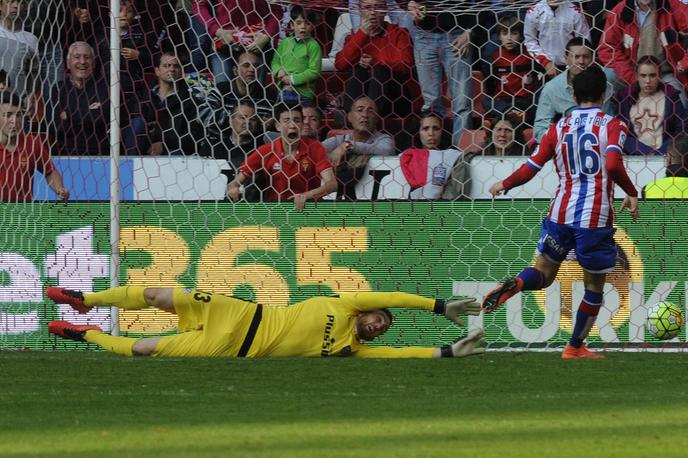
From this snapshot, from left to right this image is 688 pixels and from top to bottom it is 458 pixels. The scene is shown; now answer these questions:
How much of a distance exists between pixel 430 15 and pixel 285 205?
8.30ft

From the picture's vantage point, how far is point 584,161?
9.26 meters

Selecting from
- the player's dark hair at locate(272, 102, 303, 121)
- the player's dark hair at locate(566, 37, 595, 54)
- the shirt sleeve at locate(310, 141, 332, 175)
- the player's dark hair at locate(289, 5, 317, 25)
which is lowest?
the shirt sleeve at locate(310, 141, 332, 175)

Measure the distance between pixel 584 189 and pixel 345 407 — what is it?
318cm

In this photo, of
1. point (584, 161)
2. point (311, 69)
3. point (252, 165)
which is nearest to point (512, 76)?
point (311, 69)

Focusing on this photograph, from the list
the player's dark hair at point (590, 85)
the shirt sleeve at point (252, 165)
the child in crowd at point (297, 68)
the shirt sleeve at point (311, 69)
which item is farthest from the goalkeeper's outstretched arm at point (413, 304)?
the shirt sleeve at point (311, 69)

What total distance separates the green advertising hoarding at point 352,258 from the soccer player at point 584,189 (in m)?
1.45

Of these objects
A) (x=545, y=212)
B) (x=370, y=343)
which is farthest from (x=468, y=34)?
(x=370, y=343)

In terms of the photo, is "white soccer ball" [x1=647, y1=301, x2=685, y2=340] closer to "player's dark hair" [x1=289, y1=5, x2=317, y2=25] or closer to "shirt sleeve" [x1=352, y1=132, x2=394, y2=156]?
"shirt sleeve" [x1=352, y1=132, x2=394, y2=156]

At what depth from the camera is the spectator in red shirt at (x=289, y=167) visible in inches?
441

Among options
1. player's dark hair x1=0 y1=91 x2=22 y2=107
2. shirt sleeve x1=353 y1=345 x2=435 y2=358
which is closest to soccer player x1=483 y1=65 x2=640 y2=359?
shirt sleeve x1=353 y1=345 x2=435 y2=358

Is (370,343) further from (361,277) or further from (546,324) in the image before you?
(546,324)

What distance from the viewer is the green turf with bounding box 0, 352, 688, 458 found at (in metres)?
5.38

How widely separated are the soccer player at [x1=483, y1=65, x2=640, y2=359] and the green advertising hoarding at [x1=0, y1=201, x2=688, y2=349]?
145 cm

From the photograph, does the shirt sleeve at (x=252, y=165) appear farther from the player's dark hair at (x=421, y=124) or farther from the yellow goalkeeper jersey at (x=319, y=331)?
the yellow goalkeeper jersey at (x=319, y=331)
